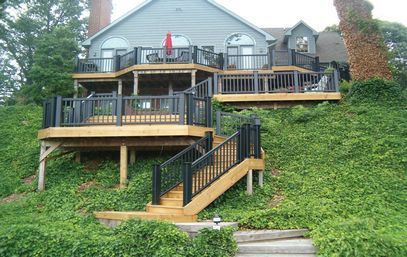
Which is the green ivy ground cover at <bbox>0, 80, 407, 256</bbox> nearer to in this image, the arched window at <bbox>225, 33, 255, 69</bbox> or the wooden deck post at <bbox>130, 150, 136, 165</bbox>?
the wooden deck post at <bbox>130, 150, 136, 165</bbox>

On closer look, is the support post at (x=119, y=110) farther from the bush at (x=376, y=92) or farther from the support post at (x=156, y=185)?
the bush at (x=376, y=92)

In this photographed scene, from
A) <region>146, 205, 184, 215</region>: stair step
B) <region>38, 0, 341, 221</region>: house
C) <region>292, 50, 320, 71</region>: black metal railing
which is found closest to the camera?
<region>146, 205, 184, 215</region>: stair step

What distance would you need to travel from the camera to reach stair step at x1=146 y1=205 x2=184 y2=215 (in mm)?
7321

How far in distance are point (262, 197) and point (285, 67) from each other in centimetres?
1161

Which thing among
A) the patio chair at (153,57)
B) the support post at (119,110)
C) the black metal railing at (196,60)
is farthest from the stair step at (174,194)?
the patio chair at (153,57)

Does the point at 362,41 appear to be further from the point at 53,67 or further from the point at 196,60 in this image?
the point at 53,67

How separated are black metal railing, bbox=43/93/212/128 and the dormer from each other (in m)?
14.8

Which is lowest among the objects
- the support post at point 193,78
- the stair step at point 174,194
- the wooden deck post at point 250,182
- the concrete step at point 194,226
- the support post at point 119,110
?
the concrete step at point 194,226

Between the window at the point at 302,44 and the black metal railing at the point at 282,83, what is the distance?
29.2 ft

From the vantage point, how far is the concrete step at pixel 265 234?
20.1ft

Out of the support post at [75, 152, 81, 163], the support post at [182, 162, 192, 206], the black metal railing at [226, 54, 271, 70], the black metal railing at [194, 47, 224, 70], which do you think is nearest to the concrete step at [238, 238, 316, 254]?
the support post at [182, 162, 192, 206]

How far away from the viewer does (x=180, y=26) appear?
68.8ft

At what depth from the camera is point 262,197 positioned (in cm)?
809

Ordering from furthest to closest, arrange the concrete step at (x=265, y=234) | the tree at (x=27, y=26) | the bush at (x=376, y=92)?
the tree at (x=27, y=26) < the bush at (x=376, y=92) < the concrete step at (x=265, y=234)
